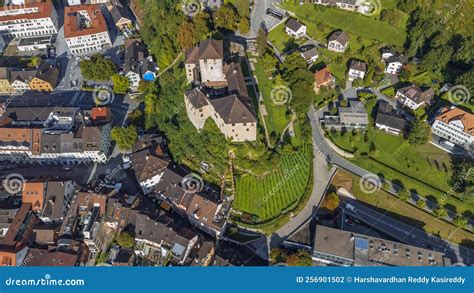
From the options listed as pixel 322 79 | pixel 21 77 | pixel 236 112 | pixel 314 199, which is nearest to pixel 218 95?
pixel 236 112

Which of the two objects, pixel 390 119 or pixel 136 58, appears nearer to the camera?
pixel 390 119

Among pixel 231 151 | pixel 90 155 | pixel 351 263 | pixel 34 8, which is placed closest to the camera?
pixel 351 263

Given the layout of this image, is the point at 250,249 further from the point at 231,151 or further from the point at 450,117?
the point at 450,117

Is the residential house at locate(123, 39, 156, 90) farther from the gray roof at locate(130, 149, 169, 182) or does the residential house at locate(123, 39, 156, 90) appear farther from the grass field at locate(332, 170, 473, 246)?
the grass field at locate(332, 170, 473, 246)

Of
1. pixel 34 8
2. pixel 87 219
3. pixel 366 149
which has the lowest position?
pixel 87 219

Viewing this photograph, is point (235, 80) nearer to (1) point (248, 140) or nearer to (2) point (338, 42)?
(1) point (248, 140)

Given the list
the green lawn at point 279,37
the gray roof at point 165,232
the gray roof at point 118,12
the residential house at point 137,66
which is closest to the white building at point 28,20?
the gray roof at point 118,12

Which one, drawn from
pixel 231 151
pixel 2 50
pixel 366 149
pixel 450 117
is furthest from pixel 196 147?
pixel 2 50
